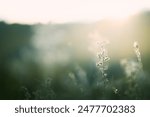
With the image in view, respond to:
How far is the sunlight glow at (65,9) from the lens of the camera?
11.0ft

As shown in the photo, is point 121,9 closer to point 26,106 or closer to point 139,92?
point 139,92

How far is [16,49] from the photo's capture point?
3.41 metres

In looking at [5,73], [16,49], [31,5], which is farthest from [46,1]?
[5,73]

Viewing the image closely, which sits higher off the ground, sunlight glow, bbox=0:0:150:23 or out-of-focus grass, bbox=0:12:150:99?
sunlight glow, bbox=0:0:150:23

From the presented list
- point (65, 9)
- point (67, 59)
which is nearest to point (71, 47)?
point (67, 59)

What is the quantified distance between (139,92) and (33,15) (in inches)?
47.6

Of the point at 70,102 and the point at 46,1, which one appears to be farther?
the point at 46,1

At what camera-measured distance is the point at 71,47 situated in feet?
11.0

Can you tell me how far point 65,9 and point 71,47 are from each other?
1.17 feet

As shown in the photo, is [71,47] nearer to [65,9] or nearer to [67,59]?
[67,59]

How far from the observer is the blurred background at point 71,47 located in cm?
328

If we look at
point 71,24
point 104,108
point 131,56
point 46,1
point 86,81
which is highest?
point 46,1

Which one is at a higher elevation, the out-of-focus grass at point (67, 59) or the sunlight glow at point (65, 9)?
the sunlight glow at point (65, 9)

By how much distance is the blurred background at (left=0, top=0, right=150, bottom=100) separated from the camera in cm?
328
